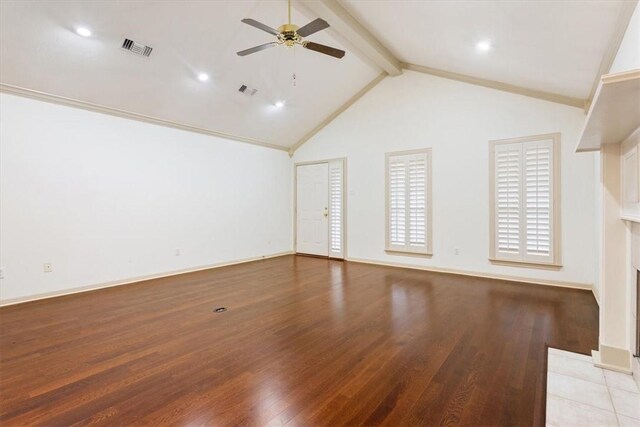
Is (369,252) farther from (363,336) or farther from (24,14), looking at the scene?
(24,14)

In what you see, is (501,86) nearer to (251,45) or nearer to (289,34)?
(289,34)

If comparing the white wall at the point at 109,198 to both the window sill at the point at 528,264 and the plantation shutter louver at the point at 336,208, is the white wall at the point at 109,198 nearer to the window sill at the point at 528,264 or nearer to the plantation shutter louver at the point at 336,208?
the plantation shutter louver at the point at 336,208

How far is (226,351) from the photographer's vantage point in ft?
Answer: 8.29

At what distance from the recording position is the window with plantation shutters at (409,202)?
18.2ft

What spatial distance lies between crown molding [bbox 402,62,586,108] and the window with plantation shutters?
124 centimetres

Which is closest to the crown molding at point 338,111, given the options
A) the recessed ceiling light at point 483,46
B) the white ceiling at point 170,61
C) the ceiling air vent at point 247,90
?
the white ceiling at point 170,61

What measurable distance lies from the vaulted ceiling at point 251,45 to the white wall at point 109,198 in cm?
43

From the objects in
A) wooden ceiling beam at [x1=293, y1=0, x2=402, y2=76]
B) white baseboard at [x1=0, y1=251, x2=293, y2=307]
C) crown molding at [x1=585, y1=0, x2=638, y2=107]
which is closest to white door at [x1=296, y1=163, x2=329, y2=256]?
white baseboard at [x1=0, y1=251, x2=293, y2=307]

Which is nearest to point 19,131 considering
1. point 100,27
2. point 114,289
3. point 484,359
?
point 100,27

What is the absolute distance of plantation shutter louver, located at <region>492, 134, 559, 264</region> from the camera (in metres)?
4.46

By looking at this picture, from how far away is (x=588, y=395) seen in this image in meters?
1.90

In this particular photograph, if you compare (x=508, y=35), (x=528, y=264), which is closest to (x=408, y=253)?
(x=528, y=264)

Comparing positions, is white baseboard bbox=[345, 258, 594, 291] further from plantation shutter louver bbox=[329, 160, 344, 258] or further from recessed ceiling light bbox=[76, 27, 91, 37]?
recessed ceiling light bbox=[76, 27, 91, 37]

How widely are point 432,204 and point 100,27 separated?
5117 mm
